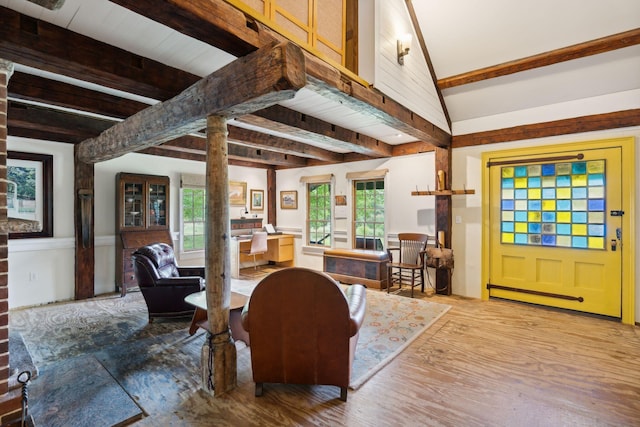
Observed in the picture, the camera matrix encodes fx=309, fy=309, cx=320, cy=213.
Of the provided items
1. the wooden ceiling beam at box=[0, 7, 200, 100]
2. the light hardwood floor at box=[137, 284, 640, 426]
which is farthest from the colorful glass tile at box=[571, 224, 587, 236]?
the wooden ceiling beam at box=[0, 7, 200, 100]

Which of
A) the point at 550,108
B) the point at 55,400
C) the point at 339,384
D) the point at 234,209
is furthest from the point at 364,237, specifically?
the point at 55,400

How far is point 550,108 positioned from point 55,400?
594 cm

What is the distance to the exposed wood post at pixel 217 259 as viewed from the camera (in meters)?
2.33

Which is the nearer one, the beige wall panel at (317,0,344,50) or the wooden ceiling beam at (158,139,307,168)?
the beige wall panel at (317,0,344,50)

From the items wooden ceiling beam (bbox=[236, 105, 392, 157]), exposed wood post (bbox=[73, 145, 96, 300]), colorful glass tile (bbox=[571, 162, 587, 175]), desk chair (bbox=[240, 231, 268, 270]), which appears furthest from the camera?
desk chair (bbox=[240, 231, 268, 270])

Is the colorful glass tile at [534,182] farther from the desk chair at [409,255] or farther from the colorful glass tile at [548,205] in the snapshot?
the desk chair at [409,255]

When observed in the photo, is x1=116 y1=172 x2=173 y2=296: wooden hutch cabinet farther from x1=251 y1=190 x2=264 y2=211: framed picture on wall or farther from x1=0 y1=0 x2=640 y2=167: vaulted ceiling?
x1=251 y1=190 x2=264 y2=211: framed picture on wall

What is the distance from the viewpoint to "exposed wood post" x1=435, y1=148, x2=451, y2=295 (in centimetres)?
492

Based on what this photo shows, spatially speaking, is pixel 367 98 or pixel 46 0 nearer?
pixel 46 0

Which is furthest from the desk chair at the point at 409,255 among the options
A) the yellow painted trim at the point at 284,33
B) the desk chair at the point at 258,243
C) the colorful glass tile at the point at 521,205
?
the yellow painted trim at the point at 284,33

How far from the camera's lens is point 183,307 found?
148 inches

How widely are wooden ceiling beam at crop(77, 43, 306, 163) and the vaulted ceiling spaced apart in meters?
0.17

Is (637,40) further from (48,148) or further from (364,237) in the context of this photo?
(48,148)

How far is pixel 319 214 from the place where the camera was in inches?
276
